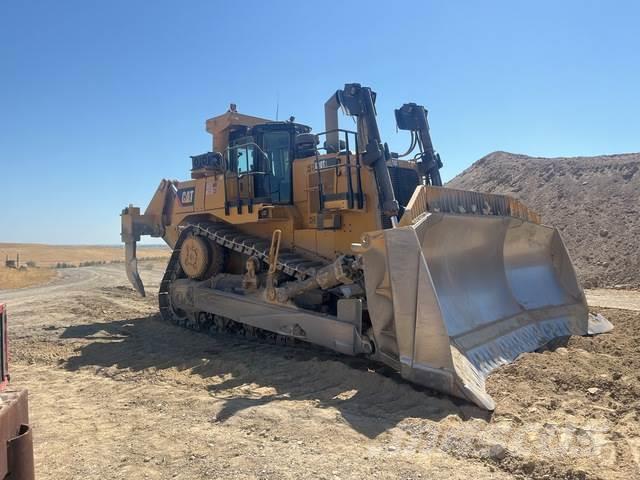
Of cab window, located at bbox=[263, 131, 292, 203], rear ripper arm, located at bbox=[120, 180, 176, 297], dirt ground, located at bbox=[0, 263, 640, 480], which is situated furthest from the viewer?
rear ripper arm, located at bbox=[120, 180, 176, 297]

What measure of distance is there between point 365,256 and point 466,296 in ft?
5.84

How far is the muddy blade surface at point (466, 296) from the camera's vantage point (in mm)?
5395

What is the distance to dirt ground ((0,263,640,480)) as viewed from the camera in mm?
3838

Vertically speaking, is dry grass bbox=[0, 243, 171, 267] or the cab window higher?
the cab window

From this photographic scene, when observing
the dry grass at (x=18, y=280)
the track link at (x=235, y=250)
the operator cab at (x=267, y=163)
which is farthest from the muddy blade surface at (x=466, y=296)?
the dry grass at (x=18, y=280)

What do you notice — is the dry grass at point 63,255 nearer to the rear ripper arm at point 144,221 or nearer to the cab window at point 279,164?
the rear ripper arm at point 144,221

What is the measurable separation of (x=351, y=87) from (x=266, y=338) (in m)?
3.95

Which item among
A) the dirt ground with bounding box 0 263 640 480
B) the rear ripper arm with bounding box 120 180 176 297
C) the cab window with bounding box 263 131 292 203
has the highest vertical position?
the cab window with bounding box 263 131 292 203

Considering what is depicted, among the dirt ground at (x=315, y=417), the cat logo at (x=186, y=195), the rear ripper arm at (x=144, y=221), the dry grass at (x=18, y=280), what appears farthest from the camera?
the dry grass at (x=18, y=280)

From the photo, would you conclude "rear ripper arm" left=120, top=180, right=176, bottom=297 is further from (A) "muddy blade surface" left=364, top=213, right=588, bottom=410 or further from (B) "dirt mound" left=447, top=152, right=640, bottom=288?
(B) "dirt mound" left=447, top=152, right=640, bottom=288

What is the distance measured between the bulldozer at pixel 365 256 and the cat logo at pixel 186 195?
39 millimetres

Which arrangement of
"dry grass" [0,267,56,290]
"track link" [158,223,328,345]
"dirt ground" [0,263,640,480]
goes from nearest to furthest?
"dirt ground" [0,263,640,480]
"track link" [158,223,328,345]
"dry grass" [0,267,56,290]

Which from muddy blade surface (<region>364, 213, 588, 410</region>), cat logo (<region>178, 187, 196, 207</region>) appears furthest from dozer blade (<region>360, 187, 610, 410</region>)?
cat logo (<region>178, 187, 196, 207</region>)

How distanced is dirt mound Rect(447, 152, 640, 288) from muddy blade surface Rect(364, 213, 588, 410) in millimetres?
9294
